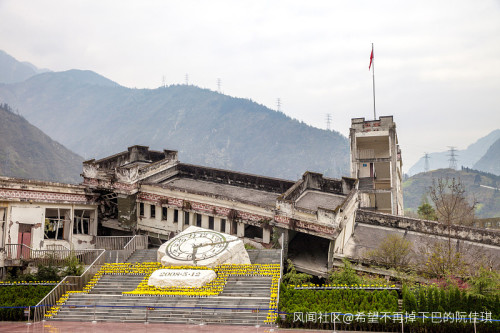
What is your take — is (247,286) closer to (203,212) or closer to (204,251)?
(204,251)

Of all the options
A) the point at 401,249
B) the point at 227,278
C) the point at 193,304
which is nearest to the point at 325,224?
the point at 401,249

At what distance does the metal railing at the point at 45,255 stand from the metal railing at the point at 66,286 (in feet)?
4.35

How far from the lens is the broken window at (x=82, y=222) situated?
41.0m

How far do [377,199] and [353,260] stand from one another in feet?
79.5

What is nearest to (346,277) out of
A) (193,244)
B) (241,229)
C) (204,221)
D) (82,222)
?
(193,244)

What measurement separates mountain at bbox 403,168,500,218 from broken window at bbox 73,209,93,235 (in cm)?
13930

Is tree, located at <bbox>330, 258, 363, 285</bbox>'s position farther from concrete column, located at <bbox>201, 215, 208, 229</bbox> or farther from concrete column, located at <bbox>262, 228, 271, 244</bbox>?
concrete column, located at <bbox>201, 215, 208, 229</bbox>

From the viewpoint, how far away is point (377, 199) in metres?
56.1

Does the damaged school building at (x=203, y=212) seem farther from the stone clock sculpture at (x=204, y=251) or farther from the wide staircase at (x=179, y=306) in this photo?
the wide staircase at (x=179, y=306)

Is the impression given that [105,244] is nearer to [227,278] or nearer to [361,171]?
[227,278]

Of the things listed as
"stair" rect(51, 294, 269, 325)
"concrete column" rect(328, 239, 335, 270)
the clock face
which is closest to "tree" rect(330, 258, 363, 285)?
"concrete column" rect(328, 239, 335, 270)

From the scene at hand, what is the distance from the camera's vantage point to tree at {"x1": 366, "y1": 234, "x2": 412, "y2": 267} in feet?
106

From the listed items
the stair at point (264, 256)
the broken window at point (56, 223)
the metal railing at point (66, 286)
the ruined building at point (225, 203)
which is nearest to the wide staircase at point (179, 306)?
the metal railing at point (66, 286)

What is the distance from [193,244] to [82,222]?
1526 centimetres
